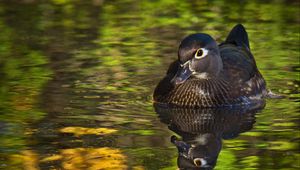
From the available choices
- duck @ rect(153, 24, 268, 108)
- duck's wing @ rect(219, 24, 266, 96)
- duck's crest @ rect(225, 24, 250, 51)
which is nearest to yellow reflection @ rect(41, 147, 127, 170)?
duck @ rect(153, 24, 268, 108)

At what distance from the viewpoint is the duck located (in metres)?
10.4

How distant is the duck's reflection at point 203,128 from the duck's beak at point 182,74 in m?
0.31

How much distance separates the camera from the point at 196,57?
10.4 meters

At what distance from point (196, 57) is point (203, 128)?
1106 millimetres

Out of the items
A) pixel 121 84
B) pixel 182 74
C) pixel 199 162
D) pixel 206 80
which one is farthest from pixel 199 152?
pixel 121 84

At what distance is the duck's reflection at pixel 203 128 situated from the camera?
8.44 meters

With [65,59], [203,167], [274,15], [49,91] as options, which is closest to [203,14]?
[274,15]

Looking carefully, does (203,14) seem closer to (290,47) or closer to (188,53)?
(290,47)

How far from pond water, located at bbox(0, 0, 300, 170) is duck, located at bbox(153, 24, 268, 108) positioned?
9.8 inches

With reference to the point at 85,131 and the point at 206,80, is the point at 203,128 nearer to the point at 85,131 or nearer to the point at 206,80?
the point at 85,131

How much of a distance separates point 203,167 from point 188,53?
7.85 feet

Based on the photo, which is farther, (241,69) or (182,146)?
(241,69)

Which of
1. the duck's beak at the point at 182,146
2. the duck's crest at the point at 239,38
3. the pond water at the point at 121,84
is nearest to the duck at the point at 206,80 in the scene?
the pond water at the point at 121,84

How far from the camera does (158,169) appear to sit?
805cm
